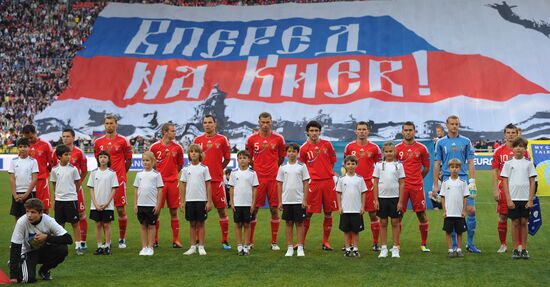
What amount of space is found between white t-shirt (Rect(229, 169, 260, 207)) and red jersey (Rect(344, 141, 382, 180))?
164 centimetres

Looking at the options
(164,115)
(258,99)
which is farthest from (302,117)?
(164,115)

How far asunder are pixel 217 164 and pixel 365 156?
2.33 metres

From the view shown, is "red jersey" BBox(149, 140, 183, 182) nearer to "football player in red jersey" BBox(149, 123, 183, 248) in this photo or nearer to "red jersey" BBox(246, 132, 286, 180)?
"football player in red jersey" BBox(149, 123, 183, 248)

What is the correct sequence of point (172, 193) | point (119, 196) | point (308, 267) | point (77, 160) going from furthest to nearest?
point (77, 160)
point (172, 193)
point (119, 196)
point (308, 267)

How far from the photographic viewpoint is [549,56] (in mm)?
46938

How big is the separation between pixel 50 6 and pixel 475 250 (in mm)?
45912

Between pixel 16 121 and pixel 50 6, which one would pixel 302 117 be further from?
pixel 50 6

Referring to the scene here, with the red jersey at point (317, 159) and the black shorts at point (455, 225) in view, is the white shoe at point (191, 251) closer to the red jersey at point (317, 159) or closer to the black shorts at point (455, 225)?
the red jersey at point (317, 159)

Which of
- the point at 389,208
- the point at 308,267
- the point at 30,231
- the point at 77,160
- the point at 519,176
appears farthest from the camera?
the point at 77,160

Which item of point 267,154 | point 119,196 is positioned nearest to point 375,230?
point 267,154

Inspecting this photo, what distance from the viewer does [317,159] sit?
43.0 ft

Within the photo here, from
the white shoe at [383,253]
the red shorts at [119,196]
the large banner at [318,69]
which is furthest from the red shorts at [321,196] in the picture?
the large banner at [318,69]

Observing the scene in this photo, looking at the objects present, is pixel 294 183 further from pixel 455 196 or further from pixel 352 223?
pixel 455 196

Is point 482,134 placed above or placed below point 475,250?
above
